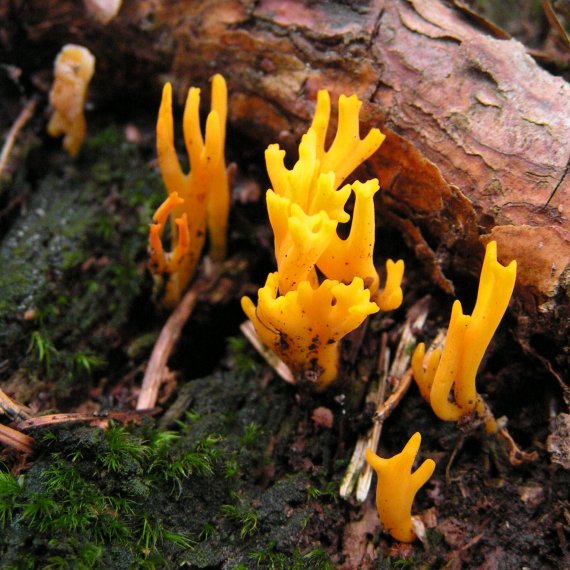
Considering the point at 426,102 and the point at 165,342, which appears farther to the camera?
the point at 165,342

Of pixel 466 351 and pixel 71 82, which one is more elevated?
pixel 466 351

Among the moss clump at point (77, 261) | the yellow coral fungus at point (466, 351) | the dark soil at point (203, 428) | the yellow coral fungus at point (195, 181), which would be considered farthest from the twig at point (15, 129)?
the yellow coral fungus at point (466, 351)

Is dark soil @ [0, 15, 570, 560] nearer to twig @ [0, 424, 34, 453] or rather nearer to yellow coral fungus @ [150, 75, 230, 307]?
twig @ [0, 424, 34, 453]

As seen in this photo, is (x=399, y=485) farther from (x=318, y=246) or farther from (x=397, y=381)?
(x=318, y=246)

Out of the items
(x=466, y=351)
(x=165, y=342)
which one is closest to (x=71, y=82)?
(x=165, y=342)

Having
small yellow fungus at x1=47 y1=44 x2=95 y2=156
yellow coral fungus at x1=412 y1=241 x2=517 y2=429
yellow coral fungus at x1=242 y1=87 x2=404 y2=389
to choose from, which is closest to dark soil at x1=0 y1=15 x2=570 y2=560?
yellow coral fungus at x1=412 y1=241 x2=517 y2=429

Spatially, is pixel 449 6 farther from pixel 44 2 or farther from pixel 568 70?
pixel 44 2

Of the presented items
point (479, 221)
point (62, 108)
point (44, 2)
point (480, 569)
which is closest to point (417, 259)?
point (479, 221)
